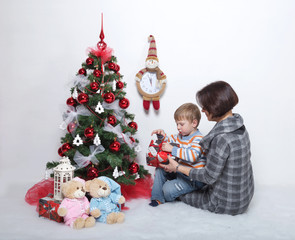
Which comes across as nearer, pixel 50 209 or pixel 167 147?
pixel 50 209

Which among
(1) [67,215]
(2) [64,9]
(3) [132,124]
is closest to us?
(1) [67,215]

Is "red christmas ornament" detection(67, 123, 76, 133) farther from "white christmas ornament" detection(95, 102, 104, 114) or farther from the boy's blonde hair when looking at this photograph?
the boy's blonde hair

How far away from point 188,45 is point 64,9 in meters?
1.18

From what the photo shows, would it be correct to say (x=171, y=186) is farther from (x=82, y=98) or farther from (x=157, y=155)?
(x=82, y=98)

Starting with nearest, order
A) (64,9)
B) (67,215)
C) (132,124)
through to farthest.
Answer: (67,215)
(132,124)
(64,9)

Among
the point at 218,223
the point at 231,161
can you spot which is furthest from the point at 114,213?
the point at 231,161

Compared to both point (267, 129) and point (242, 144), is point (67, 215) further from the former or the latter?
point (267, 129)

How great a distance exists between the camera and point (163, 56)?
290 centimetres

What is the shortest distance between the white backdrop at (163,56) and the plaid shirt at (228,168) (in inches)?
39.0

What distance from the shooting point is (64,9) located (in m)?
2.88

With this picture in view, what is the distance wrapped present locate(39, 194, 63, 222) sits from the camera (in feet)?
6.08

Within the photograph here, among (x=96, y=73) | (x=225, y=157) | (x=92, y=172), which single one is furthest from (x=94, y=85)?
(x=225, y=157)

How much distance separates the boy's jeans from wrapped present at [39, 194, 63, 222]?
688 mm

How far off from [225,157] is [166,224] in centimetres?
52
